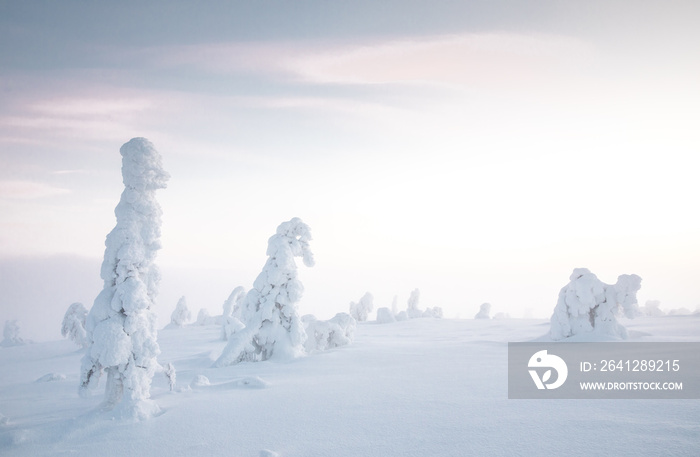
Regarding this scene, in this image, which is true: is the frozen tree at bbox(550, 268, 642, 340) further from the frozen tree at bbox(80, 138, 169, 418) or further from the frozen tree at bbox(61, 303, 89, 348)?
the frozen tree at bbox(61, 303, 89, 348)

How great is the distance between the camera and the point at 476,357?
15.2m

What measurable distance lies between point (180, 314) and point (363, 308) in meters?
23.1

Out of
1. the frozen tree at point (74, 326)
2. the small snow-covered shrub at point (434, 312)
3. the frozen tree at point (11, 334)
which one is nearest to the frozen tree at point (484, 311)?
the small snow-covered shrub at point (434, 312)

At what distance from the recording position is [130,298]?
946 cm

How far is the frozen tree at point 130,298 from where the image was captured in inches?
365

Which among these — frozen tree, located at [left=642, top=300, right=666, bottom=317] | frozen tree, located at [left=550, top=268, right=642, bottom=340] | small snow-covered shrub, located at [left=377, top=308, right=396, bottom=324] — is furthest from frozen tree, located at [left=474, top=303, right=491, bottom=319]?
frozen tree, located at [left=550, top=268, right=642, bottom=340]

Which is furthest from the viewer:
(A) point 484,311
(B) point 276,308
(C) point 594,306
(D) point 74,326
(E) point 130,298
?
(A) point 484,311

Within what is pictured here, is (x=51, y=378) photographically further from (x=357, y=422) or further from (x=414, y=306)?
(x=414, y=306)

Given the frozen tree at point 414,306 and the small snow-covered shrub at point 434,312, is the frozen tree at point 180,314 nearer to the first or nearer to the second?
the frozen tree at point 414,306

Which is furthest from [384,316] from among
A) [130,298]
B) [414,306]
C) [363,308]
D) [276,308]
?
[130,298]

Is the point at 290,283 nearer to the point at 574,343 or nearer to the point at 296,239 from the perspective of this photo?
the point at 296,239

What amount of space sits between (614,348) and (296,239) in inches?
580

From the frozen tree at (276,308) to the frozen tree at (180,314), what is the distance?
30.8 meters

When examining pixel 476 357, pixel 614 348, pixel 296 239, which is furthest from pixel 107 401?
pixel 614 348
